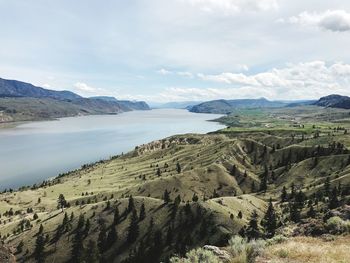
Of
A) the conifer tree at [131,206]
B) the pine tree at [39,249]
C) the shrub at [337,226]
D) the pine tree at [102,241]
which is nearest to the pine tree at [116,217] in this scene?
the conifer tree at [131,206]

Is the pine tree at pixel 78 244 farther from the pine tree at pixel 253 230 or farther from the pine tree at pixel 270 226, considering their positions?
the pine tree at pixel 270 226

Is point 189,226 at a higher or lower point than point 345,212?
lower

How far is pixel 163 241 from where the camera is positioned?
110312 mm

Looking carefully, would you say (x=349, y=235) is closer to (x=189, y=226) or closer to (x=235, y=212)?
(x=189, y=226)

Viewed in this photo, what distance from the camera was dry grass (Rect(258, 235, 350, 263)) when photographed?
25016 mm

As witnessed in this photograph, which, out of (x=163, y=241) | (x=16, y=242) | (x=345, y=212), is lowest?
(x=16, y=242)

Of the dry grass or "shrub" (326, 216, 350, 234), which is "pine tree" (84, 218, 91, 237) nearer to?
"shrub" (326, 216, 350, 234)

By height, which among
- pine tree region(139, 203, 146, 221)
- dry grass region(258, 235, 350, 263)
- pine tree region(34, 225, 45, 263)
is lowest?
pine tree region(34, 225, 45, 263)

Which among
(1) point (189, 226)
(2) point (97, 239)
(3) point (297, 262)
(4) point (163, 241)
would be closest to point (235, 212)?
(1) point (189, 226)

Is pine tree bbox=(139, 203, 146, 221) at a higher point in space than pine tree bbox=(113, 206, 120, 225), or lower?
higher

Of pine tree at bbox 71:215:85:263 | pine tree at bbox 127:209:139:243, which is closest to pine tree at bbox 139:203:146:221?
pine tree at bbox 127:209:139:243

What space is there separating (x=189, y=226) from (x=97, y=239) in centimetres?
2995

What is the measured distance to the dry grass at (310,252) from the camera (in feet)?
82.1

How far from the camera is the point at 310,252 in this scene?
26562mm
